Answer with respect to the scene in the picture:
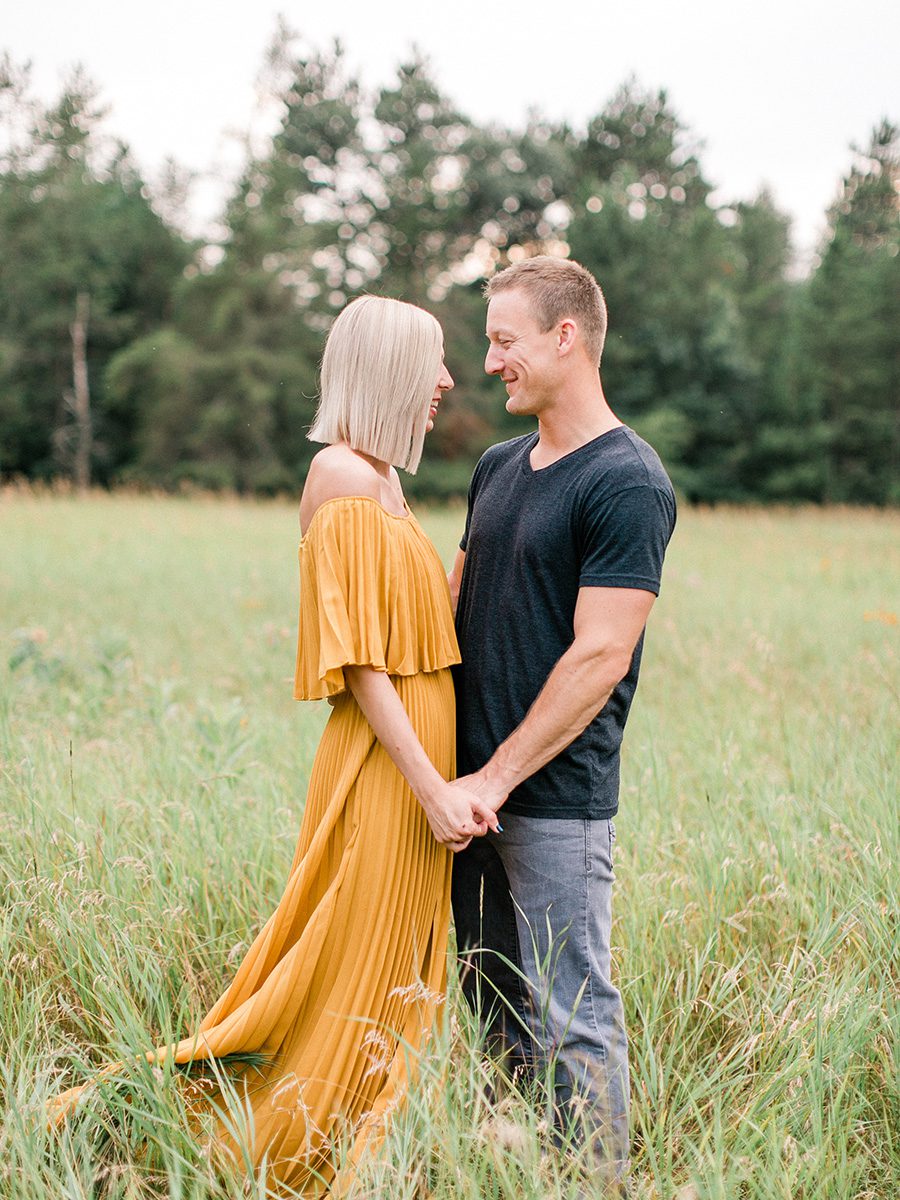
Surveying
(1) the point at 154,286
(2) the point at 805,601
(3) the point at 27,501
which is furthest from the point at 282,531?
(1) the point at 154,286

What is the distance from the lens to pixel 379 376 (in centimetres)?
215

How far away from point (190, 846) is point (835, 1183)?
72.9 inches

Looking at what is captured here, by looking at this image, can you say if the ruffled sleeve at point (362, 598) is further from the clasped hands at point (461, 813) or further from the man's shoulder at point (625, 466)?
the man's shoulder at point (625, 466)

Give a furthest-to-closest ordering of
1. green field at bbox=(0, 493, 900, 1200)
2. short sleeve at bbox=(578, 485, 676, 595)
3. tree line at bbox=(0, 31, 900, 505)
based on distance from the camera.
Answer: tree line at bbox=(0, 31, 900, 505), short sleeve at bbox=(578, 485, 676, 595), green field at bbox=(0, 493, 900, 1200)

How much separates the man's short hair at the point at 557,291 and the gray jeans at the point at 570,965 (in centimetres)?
109

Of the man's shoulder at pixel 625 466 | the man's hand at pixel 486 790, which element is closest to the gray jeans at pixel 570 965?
the man's hand at pixel 486 790

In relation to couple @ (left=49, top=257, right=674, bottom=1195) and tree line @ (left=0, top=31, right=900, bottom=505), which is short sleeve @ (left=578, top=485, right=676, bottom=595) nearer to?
couple @ (left=49, top=257, right=674, bottom=1195)

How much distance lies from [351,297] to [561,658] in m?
28.6

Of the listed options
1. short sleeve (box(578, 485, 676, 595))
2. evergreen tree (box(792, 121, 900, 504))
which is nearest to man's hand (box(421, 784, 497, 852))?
short sleeve (box(578, 485, 676, 595))

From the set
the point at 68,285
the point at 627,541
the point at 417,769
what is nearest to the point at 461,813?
the point at 417,769

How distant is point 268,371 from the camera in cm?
2694

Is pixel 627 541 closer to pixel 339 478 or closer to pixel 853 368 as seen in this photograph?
pixel 339 478

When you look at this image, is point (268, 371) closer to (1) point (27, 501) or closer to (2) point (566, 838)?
(1) point (27, 501)

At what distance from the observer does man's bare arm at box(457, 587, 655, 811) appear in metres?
2.09
